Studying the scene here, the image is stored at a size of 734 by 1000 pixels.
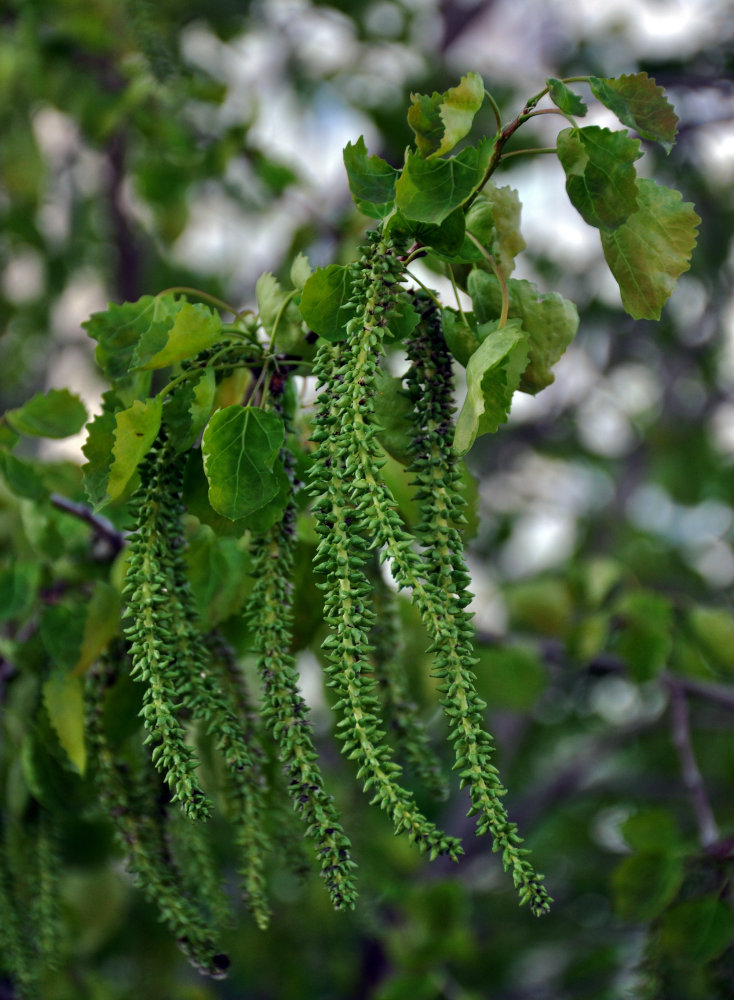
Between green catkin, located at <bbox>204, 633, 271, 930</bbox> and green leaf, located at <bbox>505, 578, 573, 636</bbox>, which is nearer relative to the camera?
green catkin, located at <bbox>204, 633, 271, 930</bbox>

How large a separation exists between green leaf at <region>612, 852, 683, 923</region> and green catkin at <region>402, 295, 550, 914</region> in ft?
2.07

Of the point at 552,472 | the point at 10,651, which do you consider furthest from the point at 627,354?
the point at 10,651

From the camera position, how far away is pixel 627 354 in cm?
249

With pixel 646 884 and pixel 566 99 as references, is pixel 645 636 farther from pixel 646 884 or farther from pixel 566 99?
pixel 566 99

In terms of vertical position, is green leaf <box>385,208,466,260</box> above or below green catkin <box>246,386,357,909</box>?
above

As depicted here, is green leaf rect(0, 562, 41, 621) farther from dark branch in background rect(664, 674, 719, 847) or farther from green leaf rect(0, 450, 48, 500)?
dark branch in background rect(664, 674, 719, 847)

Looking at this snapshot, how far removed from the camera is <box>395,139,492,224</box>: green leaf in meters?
0.52

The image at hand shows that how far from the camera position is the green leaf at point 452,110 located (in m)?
0.52

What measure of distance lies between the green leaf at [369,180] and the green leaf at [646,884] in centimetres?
83

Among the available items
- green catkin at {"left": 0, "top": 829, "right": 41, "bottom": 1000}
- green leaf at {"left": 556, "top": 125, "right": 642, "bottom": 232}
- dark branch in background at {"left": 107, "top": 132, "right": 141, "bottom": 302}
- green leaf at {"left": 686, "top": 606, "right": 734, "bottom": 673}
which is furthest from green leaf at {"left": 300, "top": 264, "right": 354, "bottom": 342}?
dark branch in background at {"left": 107, "top": 132, "right": 141, "bottom": 302}

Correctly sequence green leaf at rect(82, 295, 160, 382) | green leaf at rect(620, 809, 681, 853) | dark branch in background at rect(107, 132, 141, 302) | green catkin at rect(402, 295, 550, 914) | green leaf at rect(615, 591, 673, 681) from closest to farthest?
green catkin at rect(402, 295, 550, 914) → green leaf at rect(82, 295, 160, 382) → green leaf at rect(620, 809, 681, 853) → green leaf at rect(615, 591, 673, 681) → dark branch in background at rect(107, 132, 141, 302)

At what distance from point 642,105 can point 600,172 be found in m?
0.05

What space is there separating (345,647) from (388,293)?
206 millimetres

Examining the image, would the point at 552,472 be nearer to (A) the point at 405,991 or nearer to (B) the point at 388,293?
(A) the point at 405,991
